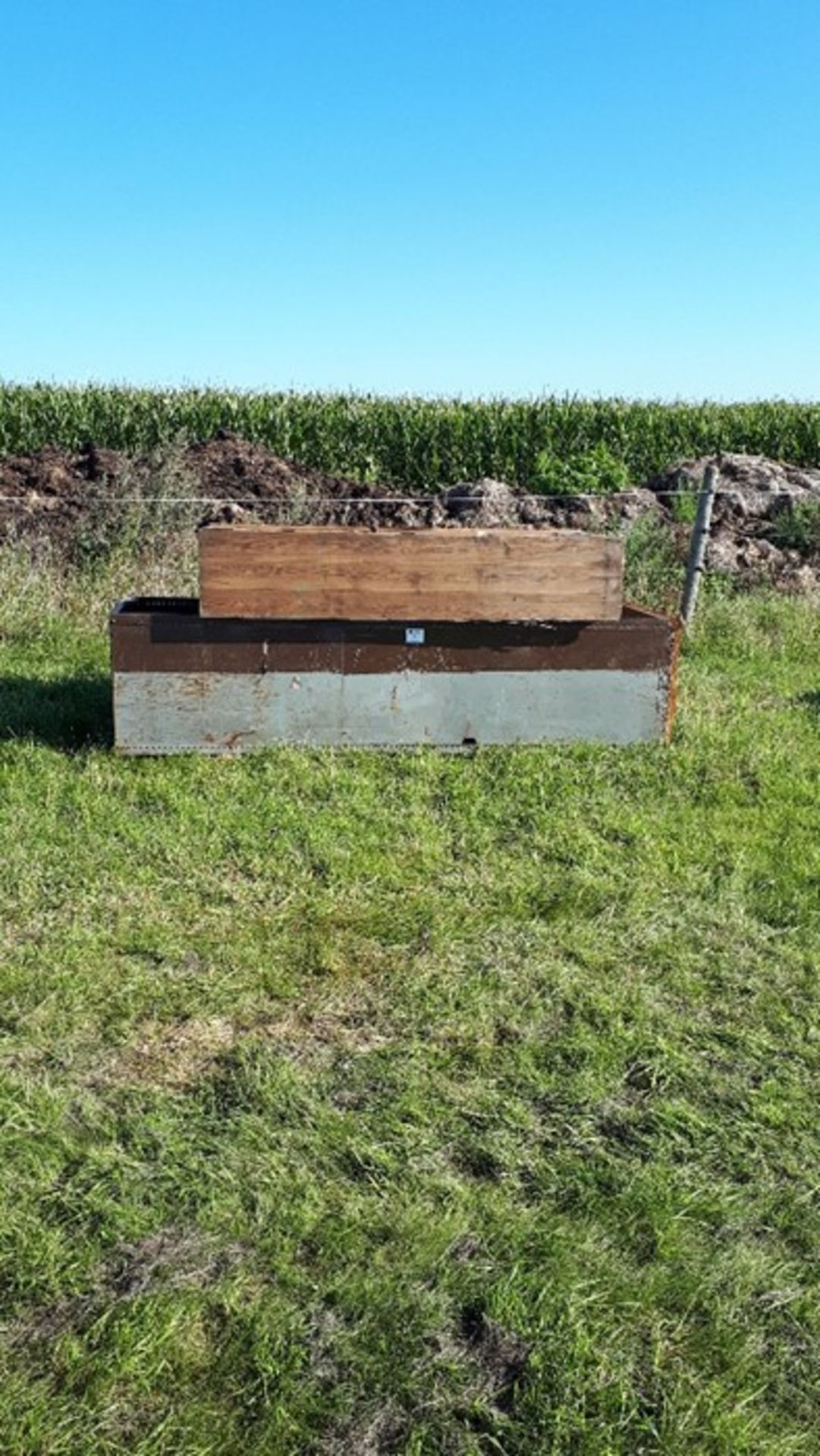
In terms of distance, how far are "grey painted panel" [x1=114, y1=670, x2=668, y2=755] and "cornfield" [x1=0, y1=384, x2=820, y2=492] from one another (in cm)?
1379

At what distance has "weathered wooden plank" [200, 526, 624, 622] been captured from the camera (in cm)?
546

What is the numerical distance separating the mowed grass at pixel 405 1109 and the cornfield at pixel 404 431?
1490cm

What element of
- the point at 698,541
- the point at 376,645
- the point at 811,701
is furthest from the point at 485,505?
the point at 376,645

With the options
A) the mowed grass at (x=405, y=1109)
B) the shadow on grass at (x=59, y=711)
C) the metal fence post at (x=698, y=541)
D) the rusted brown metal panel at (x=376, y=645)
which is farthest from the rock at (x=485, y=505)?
the mowed grass at (x=405, y=1109)

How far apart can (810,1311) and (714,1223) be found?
302 mm

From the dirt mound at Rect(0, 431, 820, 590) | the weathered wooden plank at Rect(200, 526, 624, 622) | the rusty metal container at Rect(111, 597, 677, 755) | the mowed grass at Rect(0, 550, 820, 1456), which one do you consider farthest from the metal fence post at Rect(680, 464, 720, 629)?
the mowed grass at Rect(0, 550, 820, 1456)

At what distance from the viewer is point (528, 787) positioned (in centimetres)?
544

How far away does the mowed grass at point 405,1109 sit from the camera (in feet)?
7.32

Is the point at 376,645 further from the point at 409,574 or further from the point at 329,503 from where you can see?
the point at 329,503

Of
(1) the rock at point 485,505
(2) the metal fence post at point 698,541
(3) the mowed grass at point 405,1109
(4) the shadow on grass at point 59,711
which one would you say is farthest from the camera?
(1) the rock at point 485,505

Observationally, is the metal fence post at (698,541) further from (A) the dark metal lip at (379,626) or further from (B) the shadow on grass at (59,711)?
(B) the shadow on grass at (59,711)

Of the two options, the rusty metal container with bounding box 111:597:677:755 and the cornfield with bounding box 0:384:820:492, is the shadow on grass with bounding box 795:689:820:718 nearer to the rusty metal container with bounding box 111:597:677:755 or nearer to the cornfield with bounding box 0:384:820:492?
the rusty metal container with bounding box 111:597:677:755

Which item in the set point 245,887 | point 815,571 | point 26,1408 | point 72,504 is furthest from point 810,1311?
point 72,504

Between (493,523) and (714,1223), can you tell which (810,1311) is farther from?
(493,523)
